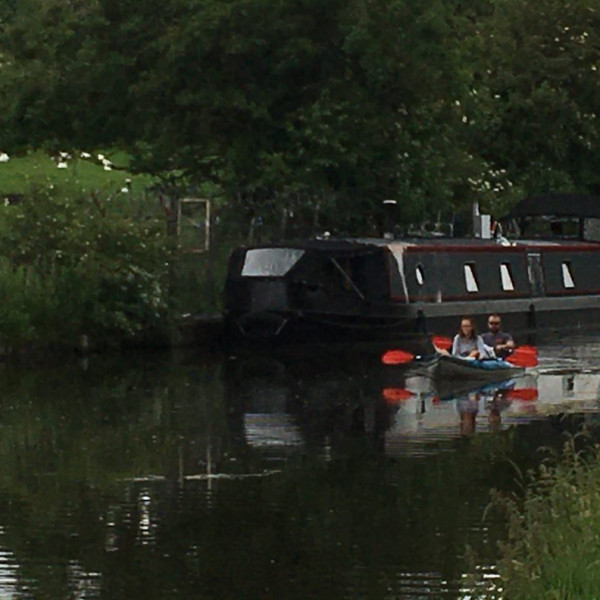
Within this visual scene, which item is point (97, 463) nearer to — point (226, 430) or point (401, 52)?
point (226, 430)

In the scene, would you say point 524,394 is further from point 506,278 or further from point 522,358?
point 506,278

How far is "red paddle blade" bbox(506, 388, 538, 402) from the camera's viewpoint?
31562 mm

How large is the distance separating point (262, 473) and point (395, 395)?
9.36 metres

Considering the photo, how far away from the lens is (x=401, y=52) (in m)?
44.2

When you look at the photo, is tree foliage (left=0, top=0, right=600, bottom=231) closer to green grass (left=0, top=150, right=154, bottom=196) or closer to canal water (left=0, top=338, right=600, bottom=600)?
green grass (left=0, top=150, right=154, bottom=196)

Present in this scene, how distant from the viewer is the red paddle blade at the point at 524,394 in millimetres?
31562

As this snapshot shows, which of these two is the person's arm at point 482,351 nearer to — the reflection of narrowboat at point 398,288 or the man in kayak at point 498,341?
the man in kayak at point 498,341

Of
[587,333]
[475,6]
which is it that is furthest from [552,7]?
[587,333]

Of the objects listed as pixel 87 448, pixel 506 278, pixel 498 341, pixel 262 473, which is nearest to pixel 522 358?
pixel 498 341

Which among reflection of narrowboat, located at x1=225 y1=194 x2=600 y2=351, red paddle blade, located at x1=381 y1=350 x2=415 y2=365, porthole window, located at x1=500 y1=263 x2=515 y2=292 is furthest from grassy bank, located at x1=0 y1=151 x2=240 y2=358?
porthole window, located at x1=500 y1=263 x2=515 y2=292

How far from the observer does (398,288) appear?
4147 cm

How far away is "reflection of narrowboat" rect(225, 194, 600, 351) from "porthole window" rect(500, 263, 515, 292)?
0.02m

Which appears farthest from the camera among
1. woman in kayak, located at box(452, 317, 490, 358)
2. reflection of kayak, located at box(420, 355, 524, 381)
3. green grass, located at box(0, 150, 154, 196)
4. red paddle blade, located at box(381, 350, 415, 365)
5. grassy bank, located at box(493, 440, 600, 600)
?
green grass, located at box(0, 150, 154, 196)

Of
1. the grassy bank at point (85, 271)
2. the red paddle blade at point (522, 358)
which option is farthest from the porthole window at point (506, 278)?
the red paddle blade at point (522, 358)
